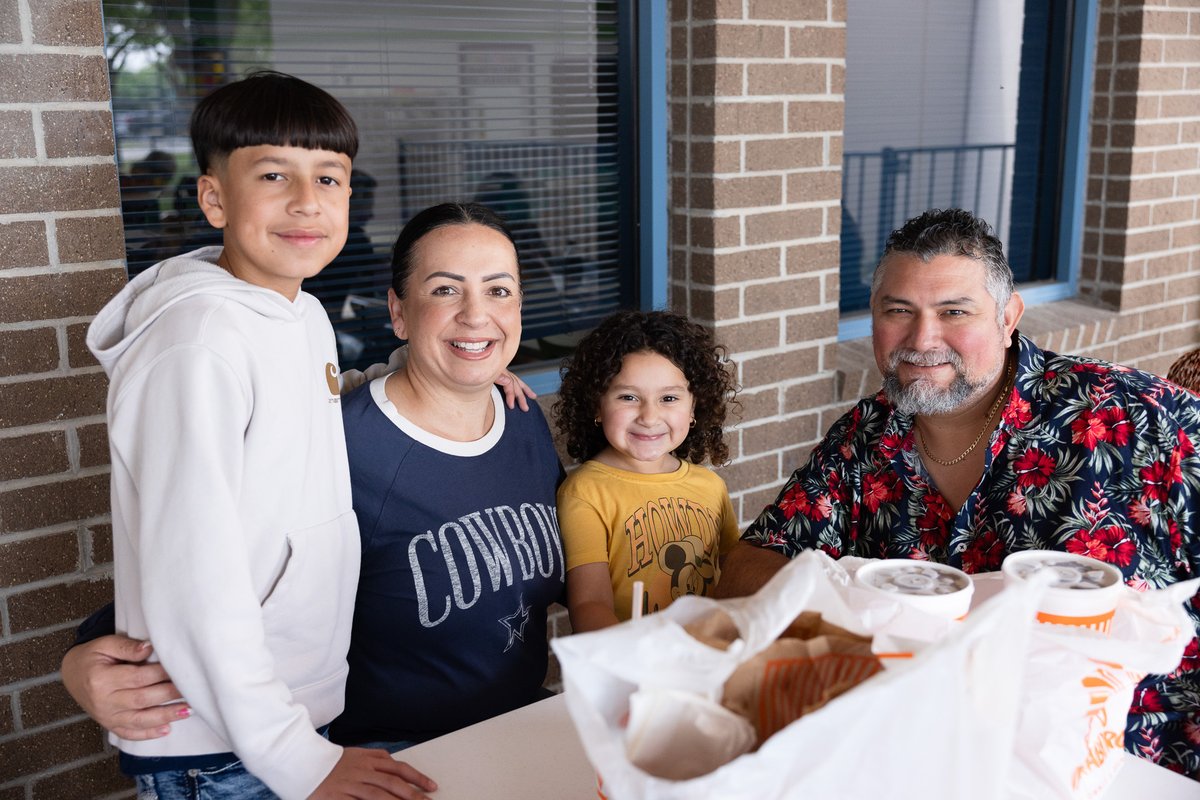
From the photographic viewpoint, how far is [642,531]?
6.68 feet

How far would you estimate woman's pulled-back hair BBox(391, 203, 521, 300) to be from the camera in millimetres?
1864

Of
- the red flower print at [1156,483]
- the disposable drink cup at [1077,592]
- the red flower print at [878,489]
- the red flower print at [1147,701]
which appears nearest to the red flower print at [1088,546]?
the red flower print at [1156,483]

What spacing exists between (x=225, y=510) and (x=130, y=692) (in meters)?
0.30

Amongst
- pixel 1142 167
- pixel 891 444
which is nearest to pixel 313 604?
pixel 891 444

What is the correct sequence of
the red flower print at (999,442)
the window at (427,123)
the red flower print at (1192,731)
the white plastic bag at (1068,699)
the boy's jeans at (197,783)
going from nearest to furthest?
the white plastic bag at (1068,699) → the boy's jeans at (197,783) → the red flower print at (1192,731) → the red flower print at (999,442) → the window at (427,123)

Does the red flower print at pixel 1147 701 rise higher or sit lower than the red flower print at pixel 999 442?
lower

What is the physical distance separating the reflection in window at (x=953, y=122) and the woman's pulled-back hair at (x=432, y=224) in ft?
6.61

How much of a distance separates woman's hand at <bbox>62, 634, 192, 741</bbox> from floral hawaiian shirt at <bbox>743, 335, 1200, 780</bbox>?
1093mm

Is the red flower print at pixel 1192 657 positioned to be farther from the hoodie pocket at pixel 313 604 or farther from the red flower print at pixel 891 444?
the hoodie pocket at pixel 313 604

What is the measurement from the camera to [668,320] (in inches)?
86.1

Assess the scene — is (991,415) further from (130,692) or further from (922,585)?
(130,692)

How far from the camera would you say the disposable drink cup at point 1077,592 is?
1.12m

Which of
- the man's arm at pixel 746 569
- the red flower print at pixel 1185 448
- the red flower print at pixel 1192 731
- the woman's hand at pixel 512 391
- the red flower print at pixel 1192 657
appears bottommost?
the red flower print at pixel 1192 731

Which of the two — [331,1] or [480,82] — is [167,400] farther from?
[480,82]
